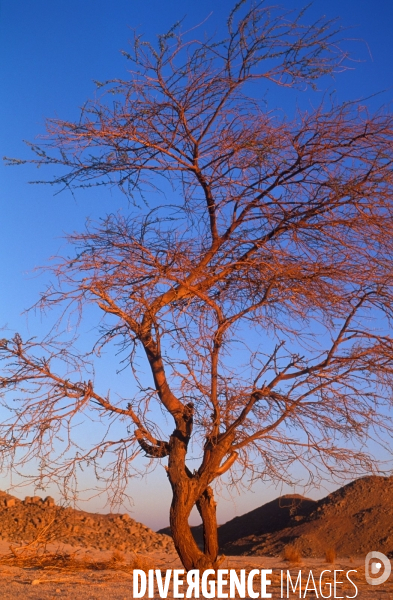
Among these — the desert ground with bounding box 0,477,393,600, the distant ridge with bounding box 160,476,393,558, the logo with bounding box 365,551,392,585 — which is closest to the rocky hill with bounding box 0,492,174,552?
the desert ground with bounding box 0,477,393,600

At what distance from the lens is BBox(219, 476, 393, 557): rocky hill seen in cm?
2239

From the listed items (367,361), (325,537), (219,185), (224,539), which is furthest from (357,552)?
(219,185)

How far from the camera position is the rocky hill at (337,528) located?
2239 cm

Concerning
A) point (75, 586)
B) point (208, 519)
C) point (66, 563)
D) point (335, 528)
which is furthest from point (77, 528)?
point (75, 586)

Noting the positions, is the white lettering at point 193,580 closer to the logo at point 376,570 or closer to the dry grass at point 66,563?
the dry grass at point 66,563

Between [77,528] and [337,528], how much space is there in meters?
8.99

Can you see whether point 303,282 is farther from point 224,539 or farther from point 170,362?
point 224,539

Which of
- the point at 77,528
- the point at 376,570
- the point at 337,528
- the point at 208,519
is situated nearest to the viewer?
the point at 208,519

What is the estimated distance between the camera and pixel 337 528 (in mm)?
23625

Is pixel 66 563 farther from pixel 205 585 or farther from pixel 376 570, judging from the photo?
pixel 376 570

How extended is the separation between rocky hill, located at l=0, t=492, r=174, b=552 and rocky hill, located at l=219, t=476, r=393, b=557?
3.78 metres

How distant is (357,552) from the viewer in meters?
21.9

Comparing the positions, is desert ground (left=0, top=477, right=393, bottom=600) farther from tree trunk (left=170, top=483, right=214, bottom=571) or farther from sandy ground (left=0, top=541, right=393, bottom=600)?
tree trunk (left=170, top=483, right=214, bottom=571)

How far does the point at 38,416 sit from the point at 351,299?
4644 mm
